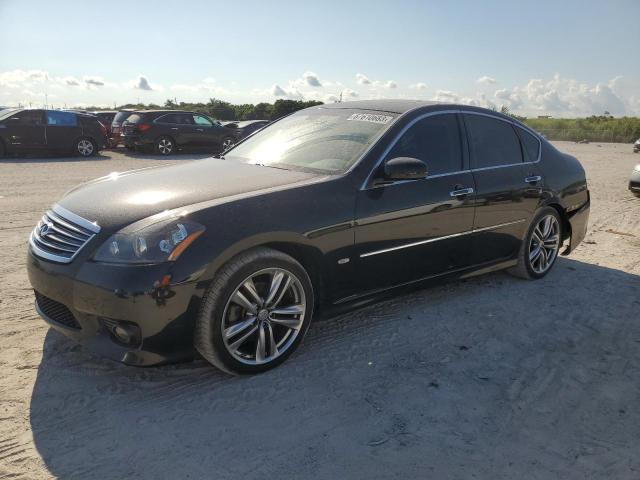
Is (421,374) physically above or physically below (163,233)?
below

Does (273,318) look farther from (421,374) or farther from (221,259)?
(421,374)

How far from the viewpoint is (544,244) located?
18.1 feet

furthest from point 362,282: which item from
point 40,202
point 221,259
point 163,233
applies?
point 40,202

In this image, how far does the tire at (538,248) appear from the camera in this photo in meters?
5.31

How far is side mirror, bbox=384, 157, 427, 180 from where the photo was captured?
150 inches

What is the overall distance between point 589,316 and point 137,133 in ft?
51.9

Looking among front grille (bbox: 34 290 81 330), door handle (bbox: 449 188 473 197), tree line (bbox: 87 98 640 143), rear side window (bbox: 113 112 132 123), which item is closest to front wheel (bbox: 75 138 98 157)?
rear side window (bbox: 113 112 132 123)

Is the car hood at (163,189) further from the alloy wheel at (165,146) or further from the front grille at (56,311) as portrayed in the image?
the alloy wheel at (165,146)

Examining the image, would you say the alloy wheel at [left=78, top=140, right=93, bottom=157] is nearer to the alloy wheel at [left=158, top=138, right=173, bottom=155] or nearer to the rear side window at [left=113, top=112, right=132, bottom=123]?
the alloy wheel at [left=158, top=138, right=173, bottom=155]

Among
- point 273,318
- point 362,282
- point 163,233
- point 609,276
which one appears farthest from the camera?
point 609,276

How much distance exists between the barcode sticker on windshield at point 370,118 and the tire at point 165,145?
14.5 m

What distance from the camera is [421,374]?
3486 millimetres

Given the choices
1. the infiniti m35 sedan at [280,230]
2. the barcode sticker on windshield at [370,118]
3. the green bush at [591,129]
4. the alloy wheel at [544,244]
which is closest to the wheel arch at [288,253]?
the infiniti m35 sedan at [280,230]

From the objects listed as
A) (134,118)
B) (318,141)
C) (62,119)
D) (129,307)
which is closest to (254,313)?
(129,307)
